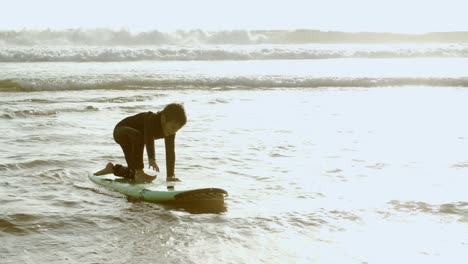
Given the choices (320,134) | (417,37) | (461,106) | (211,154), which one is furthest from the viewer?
(417,37)

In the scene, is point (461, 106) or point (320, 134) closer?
point (320, 134)

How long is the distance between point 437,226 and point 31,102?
10.5 metres

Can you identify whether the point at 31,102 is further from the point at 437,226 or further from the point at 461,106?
the point at 437,226

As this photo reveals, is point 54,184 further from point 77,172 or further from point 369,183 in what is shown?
point 369,183

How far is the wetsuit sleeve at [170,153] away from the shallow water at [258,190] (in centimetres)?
40

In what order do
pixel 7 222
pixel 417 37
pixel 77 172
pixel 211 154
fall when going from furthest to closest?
pixel 417 37
pixel 211 154
pixel 77 172
pixel 7 222

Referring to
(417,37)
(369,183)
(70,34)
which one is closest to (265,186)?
(369,183)

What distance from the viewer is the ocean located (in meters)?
4.37

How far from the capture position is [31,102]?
13406mm

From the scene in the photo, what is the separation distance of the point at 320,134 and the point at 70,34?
26345 millimetres

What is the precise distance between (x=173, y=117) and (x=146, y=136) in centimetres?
38

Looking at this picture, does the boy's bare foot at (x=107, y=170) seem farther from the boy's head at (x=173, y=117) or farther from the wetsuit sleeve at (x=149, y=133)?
the boy's head at (x=173, y=117)

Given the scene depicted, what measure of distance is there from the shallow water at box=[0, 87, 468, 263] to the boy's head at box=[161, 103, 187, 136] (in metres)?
0.76

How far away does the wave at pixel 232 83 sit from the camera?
1653 centimetres
